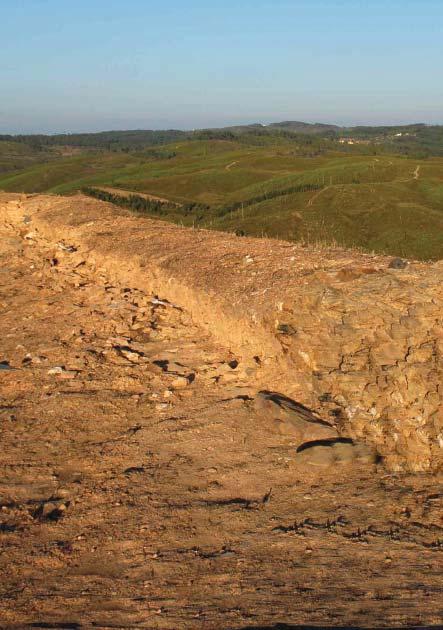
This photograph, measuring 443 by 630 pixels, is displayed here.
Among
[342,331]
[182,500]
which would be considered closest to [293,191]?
[342,331]

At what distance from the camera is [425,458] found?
6375 mm

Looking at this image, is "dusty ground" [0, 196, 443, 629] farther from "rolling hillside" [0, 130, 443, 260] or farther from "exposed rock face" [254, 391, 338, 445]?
"rolling hillside" [0, 130, 443, 260]

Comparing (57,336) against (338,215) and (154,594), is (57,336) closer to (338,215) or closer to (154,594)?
(154,594)

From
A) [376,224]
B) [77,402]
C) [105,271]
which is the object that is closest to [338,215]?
[376,224]

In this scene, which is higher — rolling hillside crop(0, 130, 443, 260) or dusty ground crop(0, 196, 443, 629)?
rolling hillside crop(0, 130, 443, 260)

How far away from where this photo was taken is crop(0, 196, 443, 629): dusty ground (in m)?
4.40

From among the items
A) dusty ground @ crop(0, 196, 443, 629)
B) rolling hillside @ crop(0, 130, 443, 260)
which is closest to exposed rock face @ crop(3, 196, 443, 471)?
dusty ground @ crop(0, 196, 443, 629)

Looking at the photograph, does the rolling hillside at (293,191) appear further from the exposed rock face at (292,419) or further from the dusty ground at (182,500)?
the exposed rock face at (292,419)

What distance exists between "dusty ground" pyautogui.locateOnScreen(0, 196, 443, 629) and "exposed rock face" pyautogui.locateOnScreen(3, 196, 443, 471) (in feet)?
0.40

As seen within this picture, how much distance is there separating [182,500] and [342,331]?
276cm

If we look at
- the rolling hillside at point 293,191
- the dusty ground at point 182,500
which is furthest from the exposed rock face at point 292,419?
the rolling hillside at point 293,191

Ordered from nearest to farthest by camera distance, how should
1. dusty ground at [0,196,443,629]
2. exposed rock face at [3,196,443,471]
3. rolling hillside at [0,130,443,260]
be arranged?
1. dusty ground at [0,196,443,629]
2. exposed rock face at [3,196,443,471]
3. rolling hillside at [0,130,443,260]

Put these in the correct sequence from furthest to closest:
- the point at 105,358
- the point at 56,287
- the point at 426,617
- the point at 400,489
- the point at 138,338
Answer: the point at 56,287, the point at 138,338, the point at 105,358, the point at 400,489, the point at 426,617

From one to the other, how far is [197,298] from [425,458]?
4.49 meters
